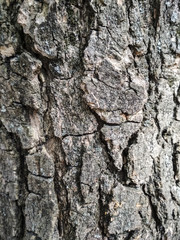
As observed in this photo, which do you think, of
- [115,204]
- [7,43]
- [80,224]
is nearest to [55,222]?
[80,224]

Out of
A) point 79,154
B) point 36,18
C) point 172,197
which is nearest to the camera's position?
point 36,18

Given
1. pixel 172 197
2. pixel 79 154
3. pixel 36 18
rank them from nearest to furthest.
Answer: pixel 36 18 < pixel 79 154 < pixel 172 197

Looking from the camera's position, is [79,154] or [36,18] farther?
[79,154]

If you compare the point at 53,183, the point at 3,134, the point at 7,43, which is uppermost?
the point at 7,43

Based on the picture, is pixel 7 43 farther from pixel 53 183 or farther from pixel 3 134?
pixel 53 183

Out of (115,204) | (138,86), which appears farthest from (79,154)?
(138,86)

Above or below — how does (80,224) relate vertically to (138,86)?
below
